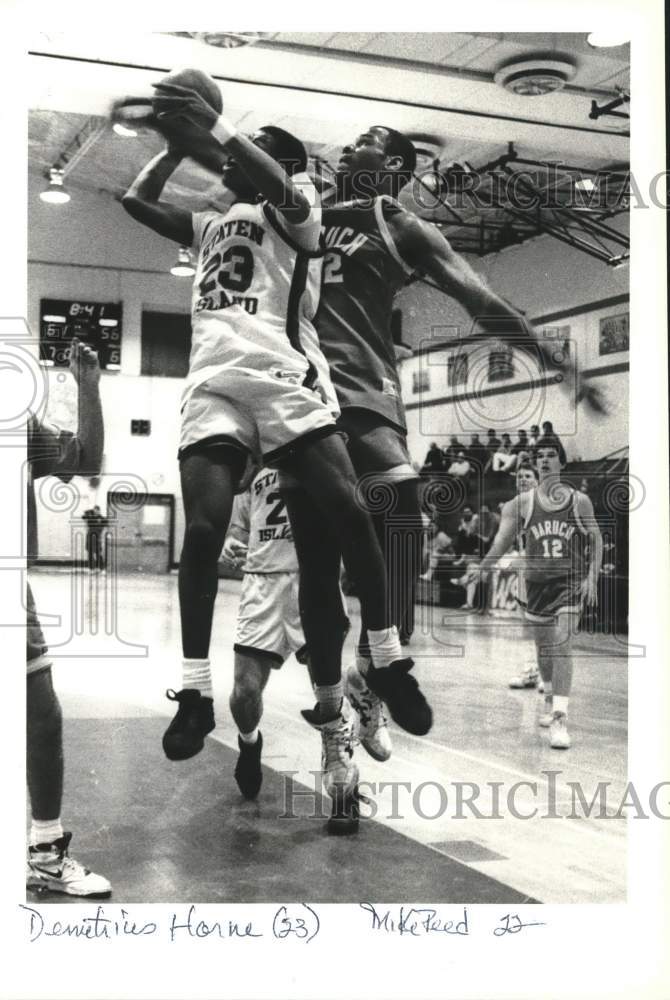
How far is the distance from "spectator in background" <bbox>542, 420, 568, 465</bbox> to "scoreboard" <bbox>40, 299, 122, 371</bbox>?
1135 millimetres

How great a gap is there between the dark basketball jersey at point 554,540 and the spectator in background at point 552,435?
81 millimetres

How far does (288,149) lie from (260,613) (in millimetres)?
1302

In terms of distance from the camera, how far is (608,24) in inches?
92.8

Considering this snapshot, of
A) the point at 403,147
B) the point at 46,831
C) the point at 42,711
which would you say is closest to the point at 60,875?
the point at 46,831

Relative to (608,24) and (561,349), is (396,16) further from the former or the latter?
(561,349)

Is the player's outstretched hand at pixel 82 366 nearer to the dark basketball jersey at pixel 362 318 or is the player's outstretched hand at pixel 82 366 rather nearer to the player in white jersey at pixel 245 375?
the player in white jersey at pixel 245 375

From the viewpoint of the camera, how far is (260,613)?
9.86ft

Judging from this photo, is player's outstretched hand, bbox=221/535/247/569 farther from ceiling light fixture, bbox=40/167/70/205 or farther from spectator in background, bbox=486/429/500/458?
ceiling light fixture, bbox=40/167/70/205

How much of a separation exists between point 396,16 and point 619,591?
1463 millimetres

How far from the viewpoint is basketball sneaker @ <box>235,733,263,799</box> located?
2850mm

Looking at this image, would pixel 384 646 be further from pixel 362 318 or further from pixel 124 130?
pixel 124 130

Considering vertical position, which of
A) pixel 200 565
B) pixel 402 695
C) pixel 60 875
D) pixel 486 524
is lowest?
pixel 60 875

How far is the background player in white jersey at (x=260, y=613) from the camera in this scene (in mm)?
2729

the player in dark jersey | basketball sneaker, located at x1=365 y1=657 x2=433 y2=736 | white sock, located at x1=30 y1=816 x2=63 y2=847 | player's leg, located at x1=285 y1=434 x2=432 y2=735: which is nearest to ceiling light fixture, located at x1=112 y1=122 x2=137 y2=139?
the player in dark jersey
